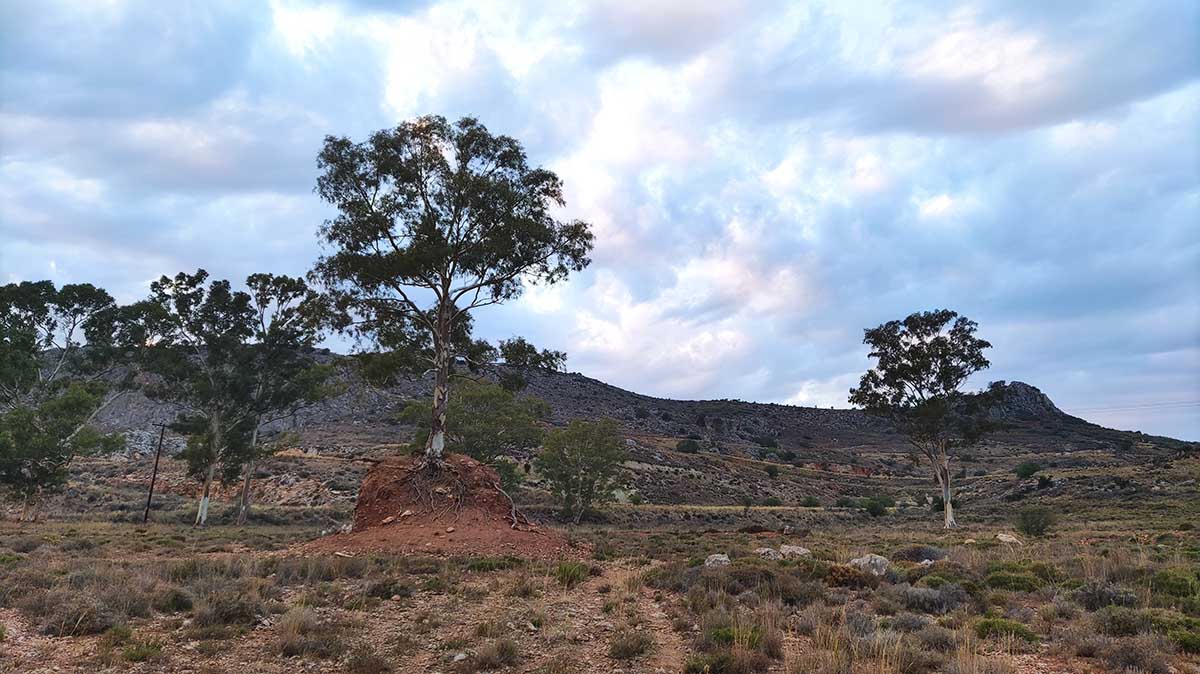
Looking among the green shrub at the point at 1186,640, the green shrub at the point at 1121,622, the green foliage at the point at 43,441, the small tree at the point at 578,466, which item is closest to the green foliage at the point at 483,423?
the small tree at the point at 578,466

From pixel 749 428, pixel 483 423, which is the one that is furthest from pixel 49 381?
pixel 749 428

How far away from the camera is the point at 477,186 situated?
935 inches

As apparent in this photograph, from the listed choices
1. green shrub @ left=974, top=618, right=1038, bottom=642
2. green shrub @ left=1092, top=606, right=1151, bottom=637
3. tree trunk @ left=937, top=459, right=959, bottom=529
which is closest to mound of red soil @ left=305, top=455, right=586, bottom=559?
green shrub @ left=974, top=618, right=1038, bottom=642

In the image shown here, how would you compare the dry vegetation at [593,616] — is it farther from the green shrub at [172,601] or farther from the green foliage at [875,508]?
the green foliage at [875,508]

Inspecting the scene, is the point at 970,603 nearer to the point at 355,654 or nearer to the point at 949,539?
the point at 355,654

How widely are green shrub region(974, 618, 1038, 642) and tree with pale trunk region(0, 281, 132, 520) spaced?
46376mm

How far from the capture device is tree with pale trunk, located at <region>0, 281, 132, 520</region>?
1473 inches

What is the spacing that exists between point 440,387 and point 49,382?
1559 inches

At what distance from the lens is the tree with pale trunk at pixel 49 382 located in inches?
1473

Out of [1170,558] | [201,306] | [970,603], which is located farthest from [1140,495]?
[201,306]

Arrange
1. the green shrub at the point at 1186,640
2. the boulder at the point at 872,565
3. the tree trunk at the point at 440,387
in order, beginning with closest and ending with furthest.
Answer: the green shrub at the point at 1186,640, the boulder at the point at 872,565, the tree trunk at the point at 440,387

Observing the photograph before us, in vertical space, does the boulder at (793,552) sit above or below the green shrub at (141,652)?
above

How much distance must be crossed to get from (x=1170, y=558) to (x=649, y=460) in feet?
204

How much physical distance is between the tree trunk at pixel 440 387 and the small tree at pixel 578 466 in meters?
24.6
